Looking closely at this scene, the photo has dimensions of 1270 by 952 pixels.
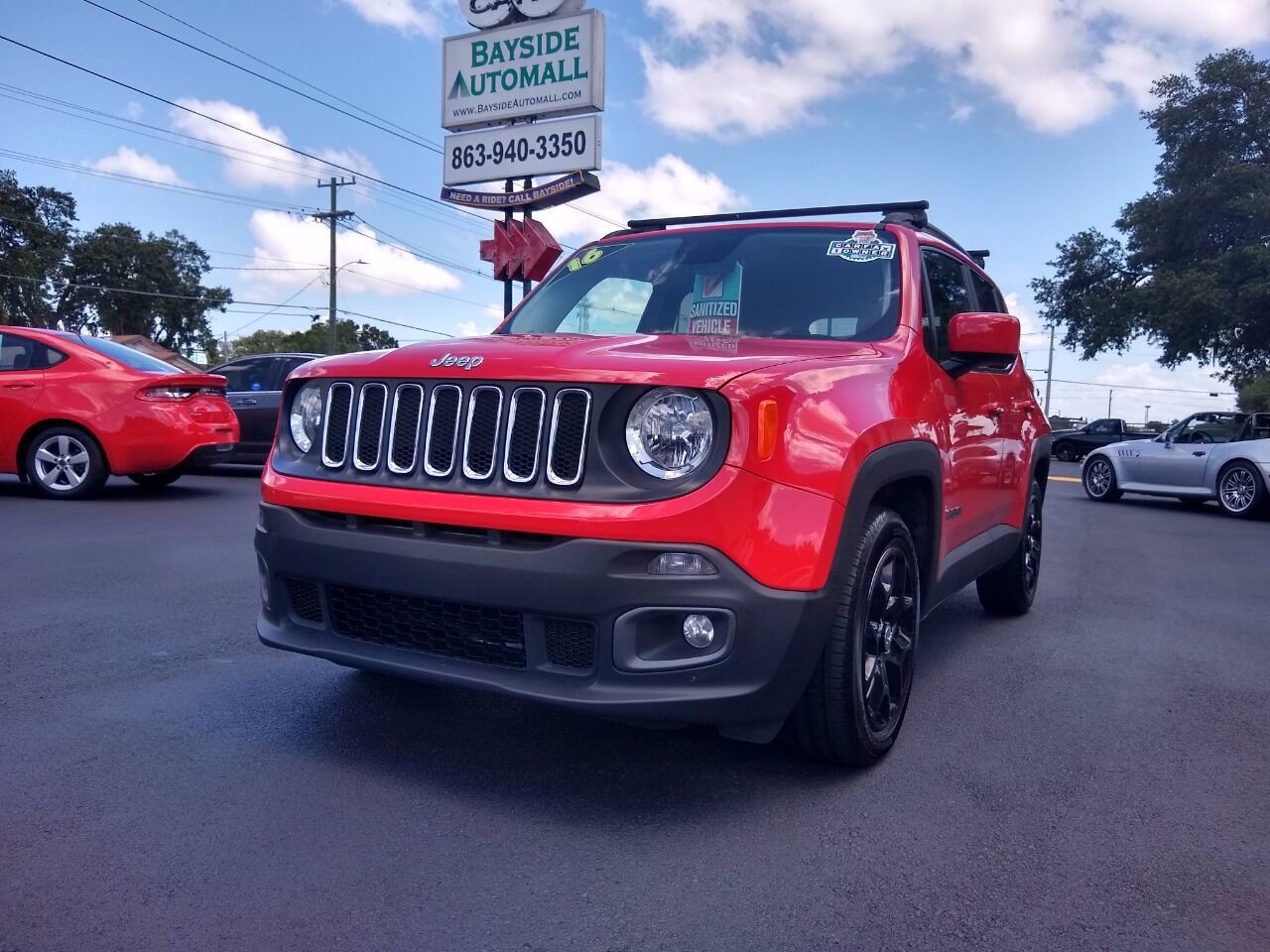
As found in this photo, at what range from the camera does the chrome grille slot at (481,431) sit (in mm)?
3104

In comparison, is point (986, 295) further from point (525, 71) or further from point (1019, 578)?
point (525, 71)

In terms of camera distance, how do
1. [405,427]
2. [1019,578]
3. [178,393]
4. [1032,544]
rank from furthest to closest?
1. [178,393]
2. [1032,544]
3. [1019,578]
4. [405,427]

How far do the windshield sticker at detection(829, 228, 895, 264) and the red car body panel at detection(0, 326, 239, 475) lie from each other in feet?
24.3

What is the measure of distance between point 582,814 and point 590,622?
→ 1.95 feet

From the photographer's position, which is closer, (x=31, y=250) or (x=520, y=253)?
(x=520, y=253)

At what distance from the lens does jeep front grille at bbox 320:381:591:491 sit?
3.00 metres

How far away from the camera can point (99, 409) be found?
9.71 meters

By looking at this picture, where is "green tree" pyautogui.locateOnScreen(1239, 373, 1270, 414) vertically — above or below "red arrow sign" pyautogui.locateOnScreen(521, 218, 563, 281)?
below

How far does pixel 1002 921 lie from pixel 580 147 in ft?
52.4

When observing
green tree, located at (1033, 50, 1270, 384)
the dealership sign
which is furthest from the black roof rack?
green tree, located at (1033, 50, 1270, 384)

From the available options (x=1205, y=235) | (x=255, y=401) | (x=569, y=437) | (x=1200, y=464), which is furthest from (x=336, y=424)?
(x=1205, y=235)

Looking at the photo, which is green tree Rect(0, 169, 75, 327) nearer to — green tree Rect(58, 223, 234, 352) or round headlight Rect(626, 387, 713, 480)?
green tree Rect(58, 223, 234, 352)

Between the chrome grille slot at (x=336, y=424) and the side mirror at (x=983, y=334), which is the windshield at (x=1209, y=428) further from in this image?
the chrome grille slot at (x=336, y=424)

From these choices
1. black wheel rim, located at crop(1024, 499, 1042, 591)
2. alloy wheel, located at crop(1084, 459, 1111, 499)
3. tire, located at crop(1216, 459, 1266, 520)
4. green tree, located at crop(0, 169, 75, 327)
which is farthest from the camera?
green tree, located at crop(0, 169, 75, 327)
